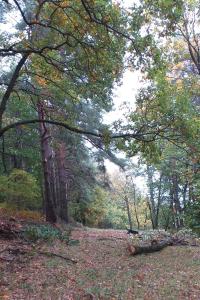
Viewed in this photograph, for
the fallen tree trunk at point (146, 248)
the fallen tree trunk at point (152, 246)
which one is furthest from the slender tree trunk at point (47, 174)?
the fallen tree trunk at point (146, 248)

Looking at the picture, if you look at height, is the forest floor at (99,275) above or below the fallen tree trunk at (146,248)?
below

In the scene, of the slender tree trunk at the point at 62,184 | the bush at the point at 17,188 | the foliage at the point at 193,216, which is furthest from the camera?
the slender tree trunk at the point at 62,184

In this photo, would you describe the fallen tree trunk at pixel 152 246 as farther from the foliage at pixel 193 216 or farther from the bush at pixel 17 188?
the bush at pixel 17 188

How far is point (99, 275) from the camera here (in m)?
8.23

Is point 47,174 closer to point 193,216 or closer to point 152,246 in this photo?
point 152,246

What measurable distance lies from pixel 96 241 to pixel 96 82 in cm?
571

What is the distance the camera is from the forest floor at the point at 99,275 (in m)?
6.87

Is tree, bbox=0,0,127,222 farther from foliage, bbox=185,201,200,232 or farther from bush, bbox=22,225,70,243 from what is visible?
foliage, bbox=185,201,200,232

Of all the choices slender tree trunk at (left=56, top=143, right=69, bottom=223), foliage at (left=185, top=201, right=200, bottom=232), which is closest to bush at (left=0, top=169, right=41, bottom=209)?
slender tree trunk at (left=56, top=143, right=69, bottom=223)

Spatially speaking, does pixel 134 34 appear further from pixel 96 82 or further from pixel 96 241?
pixel 96 241

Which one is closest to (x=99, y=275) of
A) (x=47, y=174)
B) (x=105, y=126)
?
(x=105, y=126)

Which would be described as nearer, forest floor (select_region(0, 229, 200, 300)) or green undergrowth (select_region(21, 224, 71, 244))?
forest floor (select_region(0, 229, 200, 300))

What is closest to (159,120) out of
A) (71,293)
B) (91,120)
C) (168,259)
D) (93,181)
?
(168,259)

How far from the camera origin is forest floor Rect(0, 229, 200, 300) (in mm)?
6871
